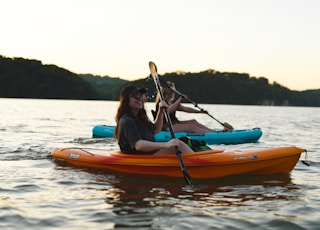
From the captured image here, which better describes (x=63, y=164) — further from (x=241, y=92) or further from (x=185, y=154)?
(x=241, y=92)

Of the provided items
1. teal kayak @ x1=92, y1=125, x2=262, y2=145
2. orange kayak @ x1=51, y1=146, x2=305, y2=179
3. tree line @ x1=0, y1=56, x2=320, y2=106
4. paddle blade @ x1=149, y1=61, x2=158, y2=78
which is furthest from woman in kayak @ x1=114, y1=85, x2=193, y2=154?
tree line @ x1=0, y1=56, x2=320, y2=106

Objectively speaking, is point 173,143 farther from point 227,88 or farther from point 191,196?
point 227,88

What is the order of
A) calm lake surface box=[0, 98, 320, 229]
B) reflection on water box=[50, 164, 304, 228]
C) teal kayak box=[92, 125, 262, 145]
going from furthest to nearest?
teal kayak box=[92, 125, 262, 145], reflection on water box=[50, 164, 304, 228], calm lake surface box=[0, 98, 320, 229]

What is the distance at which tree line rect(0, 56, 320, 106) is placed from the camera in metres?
78.1

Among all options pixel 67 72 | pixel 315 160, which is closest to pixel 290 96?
pixel 67 72

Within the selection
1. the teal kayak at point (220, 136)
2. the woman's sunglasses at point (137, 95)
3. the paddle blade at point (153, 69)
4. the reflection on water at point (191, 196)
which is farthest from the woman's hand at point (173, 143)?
the teal kayak at point (220, 136)

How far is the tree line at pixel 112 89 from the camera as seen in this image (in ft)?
256

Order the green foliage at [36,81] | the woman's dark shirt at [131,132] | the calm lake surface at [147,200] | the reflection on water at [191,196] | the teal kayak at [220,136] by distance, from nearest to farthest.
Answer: the calm lake surface at [147,200] < the reflection on water at [191,196] < the woman's dark shirt at [131,132] < the teal kayak at [220,136] < the green foliage at [36,81]

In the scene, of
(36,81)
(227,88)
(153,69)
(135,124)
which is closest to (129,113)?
(135,124)

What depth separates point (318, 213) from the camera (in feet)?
14.6

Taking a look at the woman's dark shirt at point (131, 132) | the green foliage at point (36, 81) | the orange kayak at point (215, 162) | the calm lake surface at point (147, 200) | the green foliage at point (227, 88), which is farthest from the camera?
the green foliage at point (227, 88)

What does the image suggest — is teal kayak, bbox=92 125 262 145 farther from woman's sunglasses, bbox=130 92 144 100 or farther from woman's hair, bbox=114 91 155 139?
woman's sunglasses, bbox=130 92 144 100

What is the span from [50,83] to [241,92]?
38263 mm

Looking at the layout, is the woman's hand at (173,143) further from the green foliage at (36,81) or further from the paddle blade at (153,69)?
the green foliage at (36,81)
